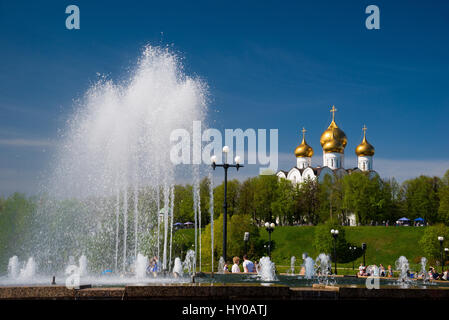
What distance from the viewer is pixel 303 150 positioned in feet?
259

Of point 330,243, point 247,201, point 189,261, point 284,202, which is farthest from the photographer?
point 247,201

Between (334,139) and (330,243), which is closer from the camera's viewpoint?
(330,243)

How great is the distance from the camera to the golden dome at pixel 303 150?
7862 centimetres

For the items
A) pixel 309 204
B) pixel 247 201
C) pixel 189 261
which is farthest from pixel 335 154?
pixel 189 261

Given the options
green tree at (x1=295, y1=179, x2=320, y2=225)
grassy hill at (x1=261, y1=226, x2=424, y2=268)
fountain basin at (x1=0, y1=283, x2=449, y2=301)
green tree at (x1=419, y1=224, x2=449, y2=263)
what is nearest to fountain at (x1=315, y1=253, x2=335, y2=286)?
fountain basin at (x1=0, y1=283, x2=449, y2=301)

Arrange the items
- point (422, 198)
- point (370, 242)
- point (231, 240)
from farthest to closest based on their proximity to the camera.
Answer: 1. point (422, 198)
2. point (370, 242)
3. point (231, 240)

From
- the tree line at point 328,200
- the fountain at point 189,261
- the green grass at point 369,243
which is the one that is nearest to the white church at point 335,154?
the tree line at point 328,200

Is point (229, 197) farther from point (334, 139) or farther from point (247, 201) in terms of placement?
point (334, 139)

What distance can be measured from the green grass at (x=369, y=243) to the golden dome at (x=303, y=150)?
77.2 ft

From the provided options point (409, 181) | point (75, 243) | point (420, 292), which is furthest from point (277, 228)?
point (420, 292)

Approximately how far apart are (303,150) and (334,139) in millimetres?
5596

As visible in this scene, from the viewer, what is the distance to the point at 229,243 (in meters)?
42.2
